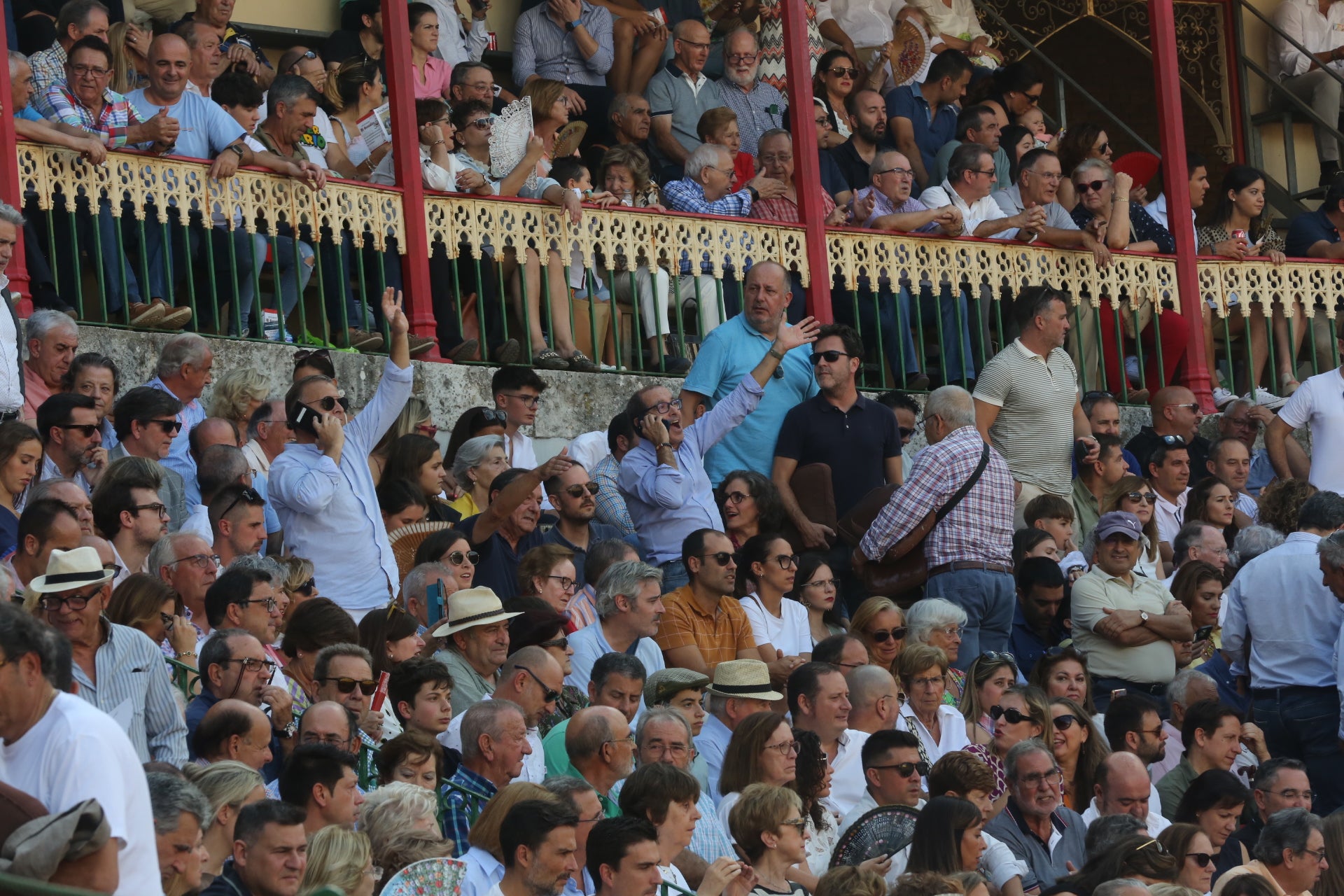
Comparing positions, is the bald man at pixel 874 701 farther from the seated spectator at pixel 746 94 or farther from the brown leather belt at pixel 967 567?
the seated spectator at pixel 746 94

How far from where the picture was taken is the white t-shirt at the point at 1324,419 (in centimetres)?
1483

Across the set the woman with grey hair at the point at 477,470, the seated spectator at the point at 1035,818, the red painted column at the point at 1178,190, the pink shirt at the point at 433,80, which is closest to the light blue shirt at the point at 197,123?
the pink shirt at the point at 433,80

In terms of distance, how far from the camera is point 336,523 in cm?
1107

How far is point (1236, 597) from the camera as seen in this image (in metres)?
12.3

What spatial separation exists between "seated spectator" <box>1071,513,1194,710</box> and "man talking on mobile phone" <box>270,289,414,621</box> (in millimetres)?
3572

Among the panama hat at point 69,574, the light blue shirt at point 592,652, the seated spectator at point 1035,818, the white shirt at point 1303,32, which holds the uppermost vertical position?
the white shirt at point 1303,32

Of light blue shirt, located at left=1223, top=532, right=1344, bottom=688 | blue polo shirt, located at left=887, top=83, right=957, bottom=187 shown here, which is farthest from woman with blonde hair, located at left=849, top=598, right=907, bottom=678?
blue polo shirt, located at left=887, top=83, right=957, bottom=187

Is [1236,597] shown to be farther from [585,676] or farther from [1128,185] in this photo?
[1128,185]

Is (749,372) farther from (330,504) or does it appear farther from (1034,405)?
(330,504)

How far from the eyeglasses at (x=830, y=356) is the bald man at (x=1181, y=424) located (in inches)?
114

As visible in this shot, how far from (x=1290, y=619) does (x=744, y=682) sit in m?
3.07

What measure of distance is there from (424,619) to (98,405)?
5.76ft

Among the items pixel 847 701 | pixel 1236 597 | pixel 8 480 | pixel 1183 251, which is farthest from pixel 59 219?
pixel 1183 251

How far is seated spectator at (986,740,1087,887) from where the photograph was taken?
10070 mm
